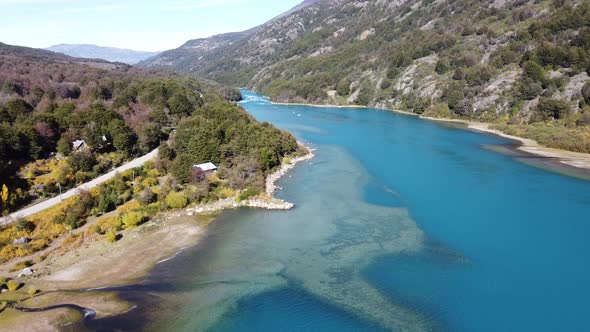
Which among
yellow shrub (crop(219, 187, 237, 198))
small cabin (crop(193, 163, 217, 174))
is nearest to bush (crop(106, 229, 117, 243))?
Answer: yellow shrub (crop(219, 187, 237, 198))

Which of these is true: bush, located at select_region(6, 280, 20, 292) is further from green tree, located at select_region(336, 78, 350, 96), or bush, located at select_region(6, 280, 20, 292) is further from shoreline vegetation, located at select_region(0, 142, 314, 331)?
green tree, located at select_region(336, 78, 350, 96)

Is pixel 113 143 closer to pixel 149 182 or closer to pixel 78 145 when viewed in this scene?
pixel 78 145

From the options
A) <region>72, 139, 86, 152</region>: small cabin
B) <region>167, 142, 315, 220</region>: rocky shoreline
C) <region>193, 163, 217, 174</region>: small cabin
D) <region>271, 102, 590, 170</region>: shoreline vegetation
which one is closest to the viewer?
<region>167, 142, 315, 220</region>: rocky shoreline

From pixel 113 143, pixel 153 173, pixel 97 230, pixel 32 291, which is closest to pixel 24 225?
pixel 97 230

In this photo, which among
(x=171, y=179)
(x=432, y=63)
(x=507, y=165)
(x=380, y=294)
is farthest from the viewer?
(x=432, y=63)

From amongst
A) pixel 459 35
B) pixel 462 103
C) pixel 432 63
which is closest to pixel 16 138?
pixel 462 103

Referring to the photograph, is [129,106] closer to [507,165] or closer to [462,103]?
[507,165]
